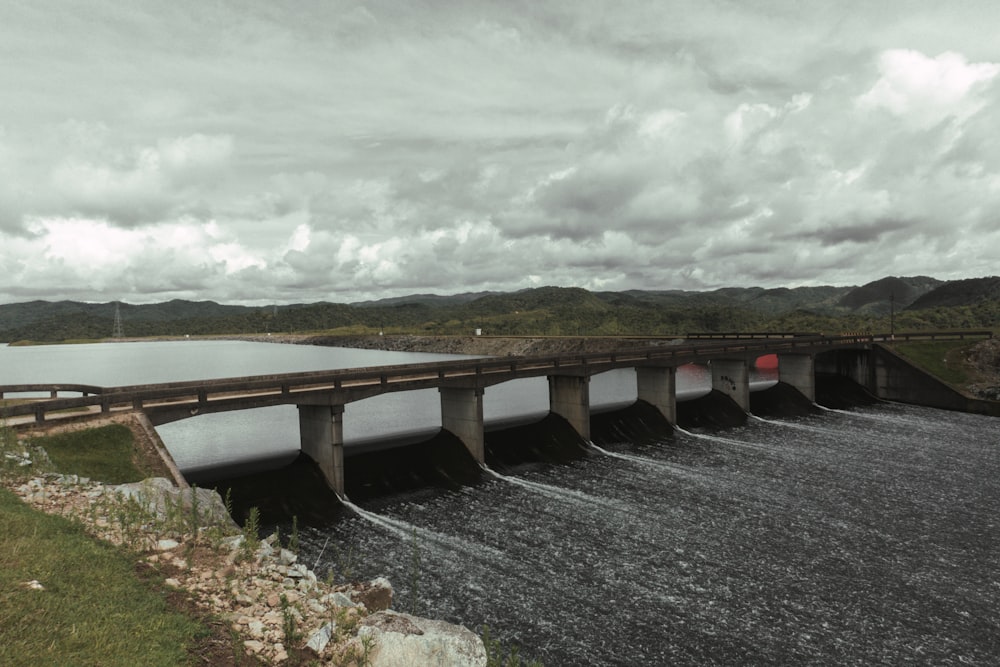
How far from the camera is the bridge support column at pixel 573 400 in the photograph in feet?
151

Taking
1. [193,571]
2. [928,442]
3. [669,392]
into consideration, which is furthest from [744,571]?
[928,442]

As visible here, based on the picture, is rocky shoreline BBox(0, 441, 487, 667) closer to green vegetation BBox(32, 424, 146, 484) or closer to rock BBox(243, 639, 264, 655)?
rock BBox(243, 639, 264, 655)

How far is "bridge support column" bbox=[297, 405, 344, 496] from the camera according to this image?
32469 mm

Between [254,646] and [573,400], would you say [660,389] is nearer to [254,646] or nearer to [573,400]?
[573,400]

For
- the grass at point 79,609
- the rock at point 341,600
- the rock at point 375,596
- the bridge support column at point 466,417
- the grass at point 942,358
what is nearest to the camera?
the grass at point 79,609

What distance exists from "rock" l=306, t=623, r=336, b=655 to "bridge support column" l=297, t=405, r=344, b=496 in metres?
22.3

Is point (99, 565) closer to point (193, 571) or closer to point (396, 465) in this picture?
point (193, 571)

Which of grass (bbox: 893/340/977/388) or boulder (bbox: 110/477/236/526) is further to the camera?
grass (bbox: 893/340/977/388)

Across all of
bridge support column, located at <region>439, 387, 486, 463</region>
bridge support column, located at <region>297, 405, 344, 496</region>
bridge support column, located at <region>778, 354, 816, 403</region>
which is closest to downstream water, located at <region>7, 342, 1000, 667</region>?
bridge support column, located at <region>297, 405, 344, 496</region>

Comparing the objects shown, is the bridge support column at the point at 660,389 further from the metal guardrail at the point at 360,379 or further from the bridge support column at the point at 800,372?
the bridge support column at the point at 800,372

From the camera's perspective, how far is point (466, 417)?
1583 inches

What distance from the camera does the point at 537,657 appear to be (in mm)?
16938

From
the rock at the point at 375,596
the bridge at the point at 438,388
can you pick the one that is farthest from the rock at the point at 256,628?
the bridge at the point at 438,388

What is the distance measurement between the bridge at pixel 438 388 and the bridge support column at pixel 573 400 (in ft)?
0.29
